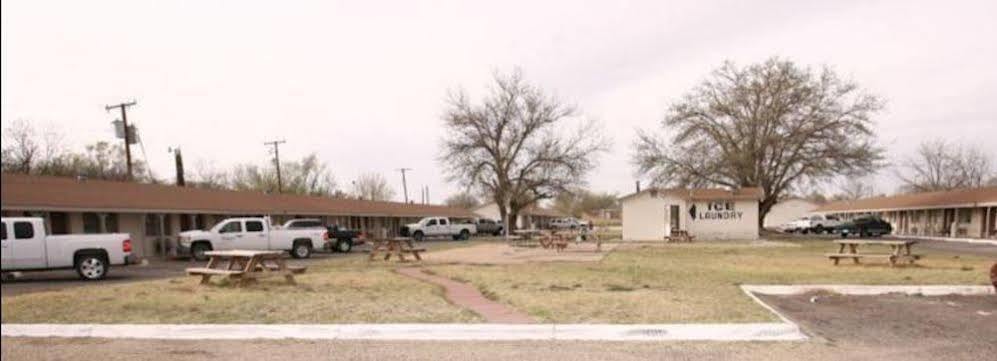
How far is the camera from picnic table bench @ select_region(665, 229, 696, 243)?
40.4 m

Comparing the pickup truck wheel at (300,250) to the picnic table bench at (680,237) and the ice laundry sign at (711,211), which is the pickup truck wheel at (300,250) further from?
the ice laundry sign at (711,211)

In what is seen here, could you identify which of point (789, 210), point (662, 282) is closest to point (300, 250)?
point (662, 282)

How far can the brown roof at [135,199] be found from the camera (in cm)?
2336

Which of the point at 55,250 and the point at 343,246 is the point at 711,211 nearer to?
the point at 343,246

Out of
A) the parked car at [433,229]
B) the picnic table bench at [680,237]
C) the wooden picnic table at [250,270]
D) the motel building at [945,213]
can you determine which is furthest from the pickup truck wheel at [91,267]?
the motel building at [945,213]

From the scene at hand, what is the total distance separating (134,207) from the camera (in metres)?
26.9

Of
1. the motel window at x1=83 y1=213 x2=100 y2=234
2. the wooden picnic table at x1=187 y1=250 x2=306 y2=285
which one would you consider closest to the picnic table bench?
the motel window at x1=83 y1=213 x2=100 y2=234

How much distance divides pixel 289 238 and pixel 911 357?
2306cm

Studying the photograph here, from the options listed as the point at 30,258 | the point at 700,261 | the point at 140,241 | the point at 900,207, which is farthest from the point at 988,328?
the point at 900,207

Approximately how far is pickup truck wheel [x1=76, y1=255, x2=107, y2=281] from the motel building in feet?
146

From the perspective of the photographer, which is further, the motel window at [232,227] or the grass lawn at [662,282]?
the motel window at [232,227]

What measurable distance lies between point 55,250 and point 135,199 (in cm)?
1143

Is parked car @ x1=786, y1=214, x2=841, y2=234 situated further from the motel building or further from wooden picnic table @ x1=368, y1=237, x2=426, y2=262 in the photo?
wooden picnic table @ x1=368, y1=237, x2=426, y2=262

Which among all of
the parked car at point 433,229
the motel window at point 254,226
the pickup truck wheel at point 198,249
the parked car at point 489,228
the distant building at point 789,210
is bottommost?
the distant building at point 789,210
